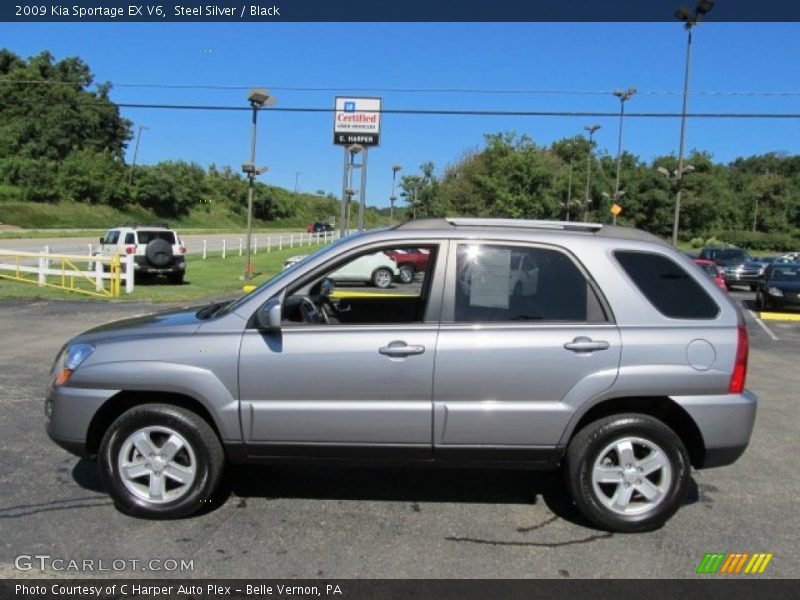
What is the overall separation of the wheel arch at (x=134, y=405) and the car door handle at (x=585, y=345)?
2121mm

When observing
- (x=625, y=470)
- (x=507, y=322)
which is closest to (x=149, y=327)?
(x=507, y=322)

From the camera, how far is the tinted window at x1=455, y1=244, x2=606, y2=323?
412 cm

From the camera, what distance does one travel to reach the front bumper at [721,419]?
13.1 ft

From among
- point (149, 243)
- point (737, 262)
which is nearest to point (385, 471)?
point (149, 243)

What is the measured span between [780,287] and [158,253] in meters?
17.4

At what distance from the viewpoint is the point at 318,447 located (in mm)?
4047

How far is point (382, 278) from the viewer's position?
20.5 m

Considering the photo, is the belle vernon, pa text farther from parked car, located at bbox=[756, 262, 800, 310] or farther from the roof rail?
parked car, located at bbox=[756, 262, 800, 310]

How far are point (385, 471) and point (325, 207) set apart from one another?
127918mm

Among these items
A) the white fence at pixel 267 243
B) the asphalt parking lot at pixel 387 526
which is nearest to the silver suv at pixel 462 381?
the asphalt parking lot at pixel 387 526

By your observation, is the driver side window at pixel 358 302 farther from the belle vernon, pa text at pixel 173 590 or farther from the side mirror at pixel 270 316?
the belle vernon, pa text at pixel 173 590

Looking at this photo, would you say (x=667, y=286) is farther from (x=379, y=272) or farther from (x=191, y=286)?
(x=191, y=286)

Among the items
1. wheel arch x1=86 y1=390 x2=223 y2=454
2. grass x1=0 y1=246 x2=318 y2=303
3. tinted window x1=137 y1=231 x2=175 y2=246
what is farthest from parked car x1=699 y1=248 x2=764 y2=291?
wheel arch x1=86 y1=390 x2=223 y2=454

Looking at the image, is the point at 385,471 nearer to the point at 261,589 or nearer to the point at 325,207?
the point at 261,589
